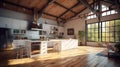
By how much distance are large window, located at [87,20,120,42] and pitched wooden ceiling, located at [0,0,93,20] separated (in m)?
2.52

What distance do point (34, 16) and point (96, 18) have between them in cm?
632

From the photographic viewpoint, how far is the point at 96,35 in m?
10.3

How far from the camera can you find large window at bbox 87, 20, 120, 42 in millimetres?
9118

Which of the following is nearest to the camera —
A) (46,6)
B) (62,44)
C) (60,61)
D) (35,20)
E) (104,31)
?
(60,61)

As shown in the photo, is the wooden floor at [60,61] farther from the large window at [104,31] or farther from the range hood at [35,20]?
the large window at [104,31]

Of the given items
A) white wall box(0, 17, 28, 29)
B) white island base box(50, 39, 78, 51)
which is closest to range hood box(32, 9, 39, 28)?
white wall box(0, 17, 28, 29)

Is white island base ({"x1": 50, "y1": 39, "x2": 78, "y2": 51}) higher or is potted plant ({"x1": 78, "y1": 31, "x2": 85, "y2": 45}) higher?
potted plant ({"x1": 78, "y1": 31, "x2": 85, "y2": 45})

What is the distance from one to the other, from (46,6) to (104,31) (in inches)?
245

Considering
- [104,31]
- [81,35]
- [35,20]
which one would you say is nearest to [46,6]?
[35,20]

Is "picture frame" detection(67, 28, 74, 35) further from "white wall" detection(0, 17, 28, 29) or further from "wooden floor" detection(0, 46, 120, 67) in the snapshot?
"wooden floor" detection(0, 46, 120, 67)

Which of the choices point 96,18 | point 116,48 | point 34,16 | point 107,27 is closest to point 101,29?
point 107,27

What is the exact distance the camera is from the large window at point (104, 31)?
9118 millimetres

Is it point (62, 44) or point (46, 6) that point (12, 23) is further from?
point (62, 44)

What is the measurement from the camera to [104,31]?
9852mm
